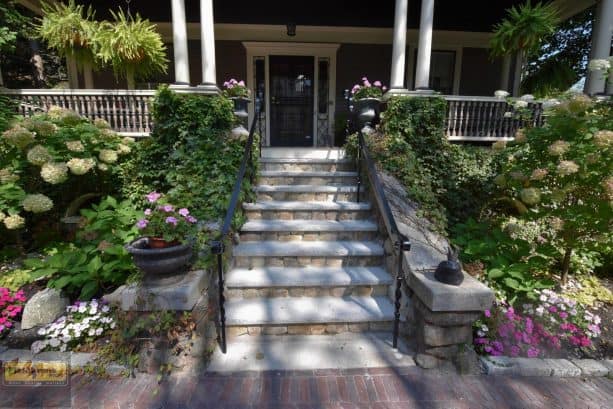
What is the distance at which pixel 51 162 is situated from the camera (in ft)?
9.76

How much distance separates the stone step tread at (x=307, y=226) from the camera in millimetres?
3113

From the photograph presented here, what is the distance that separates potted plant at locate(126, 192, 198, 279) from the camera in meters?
1.99

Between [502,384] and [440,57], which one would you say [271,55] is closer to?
[440,57]

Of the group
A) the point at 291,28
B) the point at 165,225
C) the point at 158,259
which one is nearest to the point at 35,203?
the point at 165,225

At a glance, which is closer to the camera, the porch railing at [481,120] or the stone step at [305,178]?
the stone step at [305,178]

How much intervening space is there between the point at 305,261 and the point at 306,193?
1.08 meters

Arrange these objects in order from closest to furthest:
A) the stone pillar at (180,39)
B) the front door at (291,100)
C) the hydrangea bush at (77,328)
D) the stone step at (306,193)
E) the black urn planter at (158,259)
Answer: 1. the black urn planter at (158,259)
2. the hydrangea bush at (77,328)
3. the stone step at (306,193)
4. the stone pillar at (180,39)
5. the front door at (291,100)

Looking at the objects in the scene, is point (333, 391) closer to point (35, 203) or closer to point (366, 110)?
point (35, 203)

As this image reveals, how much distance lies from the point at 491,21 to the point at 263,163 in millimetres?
5613

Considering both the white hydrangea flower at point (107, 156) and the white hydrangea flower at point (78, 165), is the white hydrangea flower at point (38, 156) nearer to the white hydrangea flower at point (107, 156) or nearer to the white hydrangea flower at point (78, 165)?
the white hydrangea flower at point (78, 165)

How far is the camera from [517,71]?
664 centimetres

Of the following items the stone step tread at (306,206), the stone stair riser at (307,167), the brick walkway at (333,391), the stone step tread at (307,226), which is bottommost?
the brick walkway at (333,391)

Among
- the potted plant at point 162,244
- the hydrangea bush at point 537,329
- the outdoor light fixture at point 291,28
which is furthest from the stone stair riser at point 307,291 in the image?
the outdoor light fixture at point 291,28

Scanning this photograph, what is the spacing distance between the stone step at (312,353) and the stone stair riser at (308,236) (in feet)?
3.30
